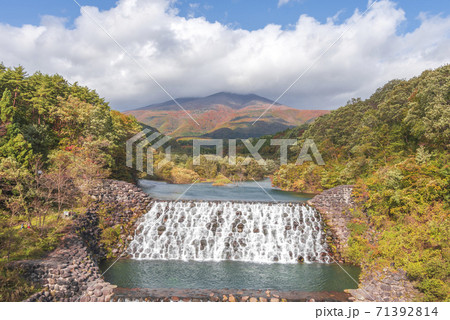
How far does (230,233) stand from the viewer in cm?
1928

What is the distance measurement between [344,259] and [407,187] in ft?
21.1

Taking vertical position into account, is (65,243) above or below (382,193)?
below

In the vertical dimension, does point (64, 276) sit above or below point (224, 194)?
below

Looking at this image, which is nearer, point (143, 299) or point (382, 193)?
point (143, 299)

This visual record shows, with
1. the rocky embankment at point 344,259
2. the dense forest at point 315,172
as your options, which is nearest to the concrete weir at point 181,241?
the rocky embankment at point 344,259

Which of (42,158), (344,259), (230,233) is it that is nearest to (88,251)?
A: (230,233)

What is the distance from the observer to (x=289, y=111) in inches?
4154

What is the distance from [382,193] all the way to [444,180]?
3.50 m

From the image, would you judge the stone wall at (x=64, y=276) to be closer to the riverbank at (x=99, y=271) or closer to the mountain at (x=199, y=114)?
the riverbank at (x=99, y=271)

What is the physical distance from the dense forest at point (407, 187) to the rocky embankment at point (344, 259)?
1.82 feet

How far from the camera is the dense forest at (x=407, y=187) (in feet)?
44.4

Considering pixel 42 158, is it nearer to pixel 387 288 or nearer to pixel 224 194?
pixel 224 194
